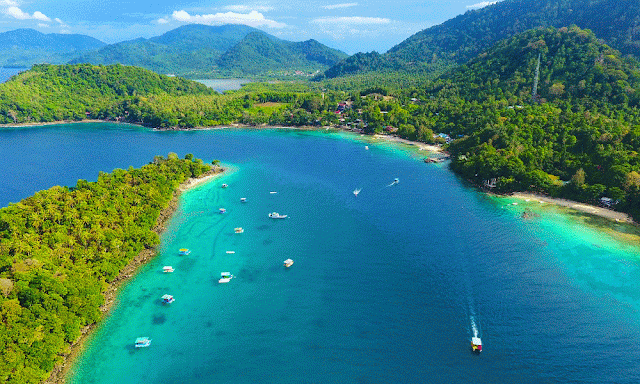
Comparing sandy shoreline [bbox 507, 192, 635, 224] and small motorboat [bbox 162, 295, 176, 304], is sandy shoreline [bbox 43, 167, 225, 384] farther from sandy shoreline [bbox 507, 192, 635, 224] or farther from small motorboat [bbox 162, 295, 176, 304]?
sandy shoreline [bbox 507, 192, 635, 224]

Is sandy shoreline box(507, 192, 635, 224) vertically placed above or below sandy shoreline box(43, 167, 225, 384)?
above

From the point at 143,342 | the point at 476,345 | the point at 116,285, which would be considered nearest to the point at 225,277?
the point at 143,342

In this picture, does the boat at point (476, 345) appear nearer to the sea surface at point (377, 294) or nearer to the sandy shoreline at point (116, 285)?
the sea surface at point (377, 294)

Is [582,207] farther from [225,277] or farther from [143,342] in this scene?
[143,342]

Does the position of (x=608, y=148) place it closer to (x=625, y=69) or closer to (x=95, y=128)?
(x=625, y=69)

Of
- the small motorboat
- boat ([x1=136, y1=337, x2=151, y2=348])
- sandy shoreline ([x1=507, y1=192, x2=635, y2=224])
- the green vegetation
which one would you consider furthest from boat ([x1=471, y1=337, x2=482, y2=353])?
sandy shoreline ([x1=507, y1=192, x2=635, y2=224])

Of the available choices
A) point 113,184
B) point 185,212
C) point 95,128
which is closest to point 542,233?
point 185,212
